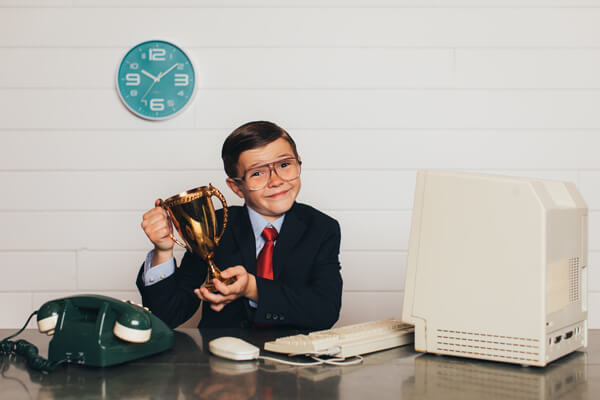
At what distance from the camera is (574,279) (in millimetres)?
1041

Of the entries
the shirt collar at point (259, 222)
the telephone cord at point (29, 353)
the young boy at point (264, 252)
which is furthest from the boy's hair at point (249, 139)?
the telephone cord at point (29, 353)

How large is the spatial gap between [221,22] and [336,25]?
0.45 meters

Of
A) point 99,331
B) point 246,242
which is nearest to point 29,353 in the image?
point 99,331

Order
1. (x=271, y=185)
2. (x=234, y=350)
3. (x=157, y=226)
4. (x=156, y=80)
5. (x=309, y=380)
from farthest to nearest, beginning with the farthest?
1. (x=156, y=80)
2. (x=271, y=185)
3. (x=157, y=226)
4. (x=234, y=350)
5. (x=309, y=380)

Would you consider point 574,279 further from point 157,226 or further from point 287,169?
point 157,226

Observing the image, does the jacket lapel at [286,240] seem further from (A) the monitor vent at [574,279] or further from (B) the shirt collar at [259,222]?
(A) the monitor vent at [574,279]

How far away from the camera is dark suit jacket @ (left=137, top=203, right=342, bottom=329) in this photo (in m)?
1.39

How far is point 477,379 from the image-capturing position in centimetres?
87

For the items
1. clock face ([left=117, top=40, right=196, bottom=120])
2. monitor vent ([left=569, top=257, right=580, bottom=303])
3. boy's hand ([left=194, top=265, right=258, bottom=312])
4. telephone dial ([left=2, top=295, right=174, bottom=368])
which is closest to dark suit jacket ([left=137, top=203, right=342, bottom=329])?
boy's hand ([left=194, top=265, right=258, bottom=312])

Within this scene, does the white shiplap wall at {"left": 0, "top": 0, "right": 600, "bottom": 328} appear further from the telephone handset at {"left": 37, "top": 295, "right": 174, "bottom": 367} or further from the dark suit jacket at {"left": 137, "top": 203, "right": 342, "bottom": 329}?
the telephone handset at {"left": 37, "top": 295, "right": 174, "bottom": 367}

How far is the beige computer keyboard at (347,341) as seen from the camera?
3.15 feet

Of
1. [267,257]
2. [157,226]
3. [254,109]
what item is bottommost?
[267,257]

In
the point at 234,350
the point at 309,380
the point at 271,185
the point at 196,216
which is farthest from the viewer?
the point at 271,185

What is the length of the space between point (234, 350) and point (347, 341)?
199 millimetres
